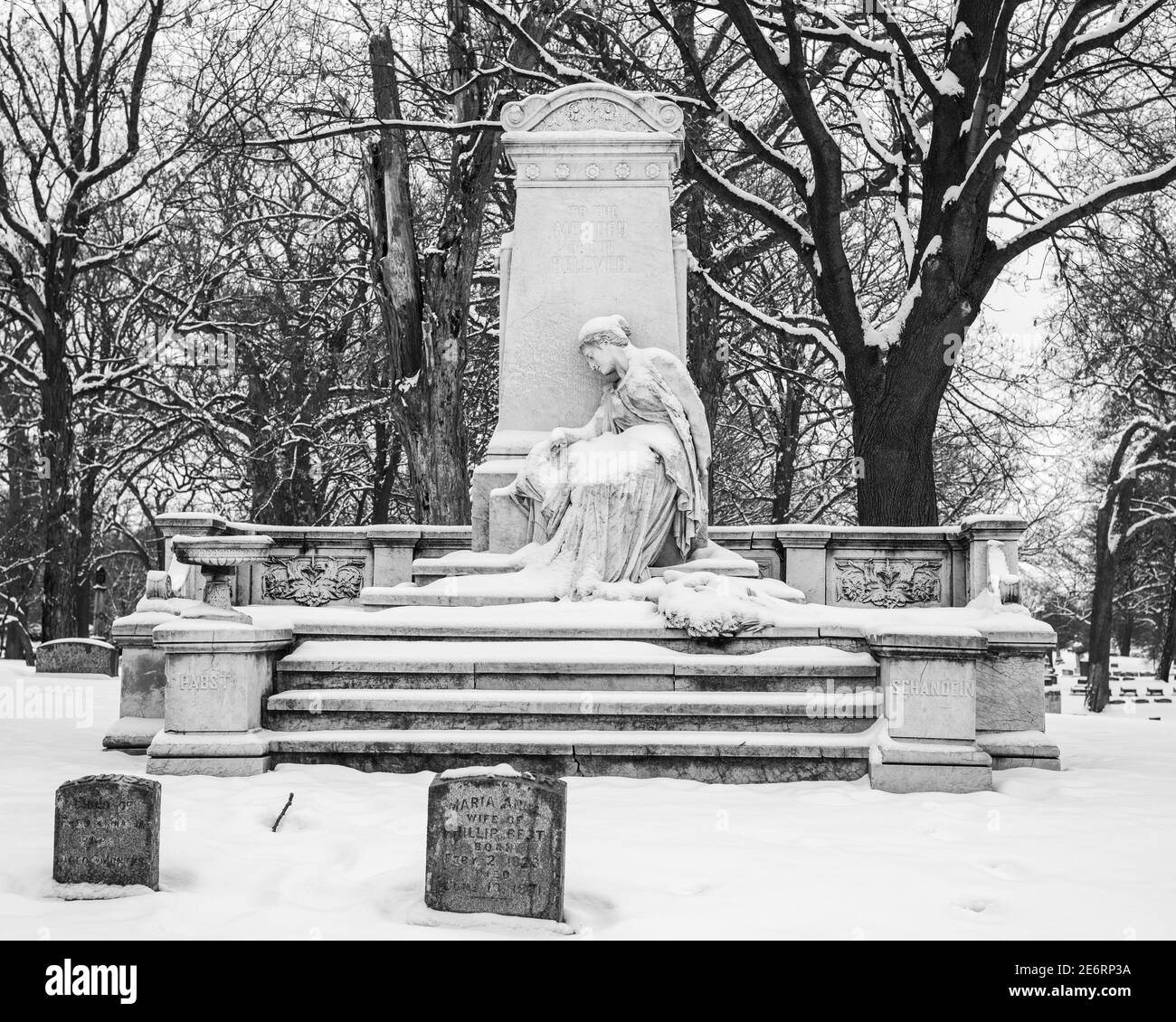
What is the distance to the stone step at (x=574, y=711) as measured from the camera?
739 cm

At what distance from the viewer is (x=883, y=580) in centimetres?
1051

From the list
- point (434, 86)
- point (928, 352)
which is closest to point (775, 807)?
point (928, 352)

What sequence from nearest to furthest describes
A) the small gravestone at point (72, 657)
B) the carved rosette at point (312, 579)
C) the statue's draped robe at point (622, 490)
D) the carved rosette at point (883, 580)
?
the statue's draped robe at point (622, 490), the carved rosette at point (883, 580), the carved rosette at point (312, 579), the small gravestone at point (72, 657)

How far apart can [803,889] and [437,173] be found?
1636 cm

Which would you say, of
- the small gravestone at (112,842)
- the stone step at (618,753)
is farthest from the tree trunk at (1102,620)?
the small gravestone at (112,842)

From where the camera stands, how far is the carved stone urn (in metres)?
7.62

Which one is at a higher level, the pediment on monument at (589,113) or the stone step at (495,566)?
the pediment on monument at (589,113)

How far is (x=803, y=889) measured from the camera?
4.93 meters

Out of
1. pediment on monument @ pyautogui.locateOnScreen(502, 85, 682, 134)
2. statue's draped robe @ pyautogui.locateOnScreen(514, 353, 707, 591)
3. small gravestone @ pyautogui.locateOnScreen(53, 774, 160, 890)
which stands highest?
pediment on monument @ pyautogui.locateOnScreen(502, 85, 682, 134)

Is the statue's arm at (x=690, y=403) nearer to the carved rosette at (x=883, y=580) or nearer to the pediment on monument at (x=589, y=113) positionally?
the carved rosette at (x=883, y=580)

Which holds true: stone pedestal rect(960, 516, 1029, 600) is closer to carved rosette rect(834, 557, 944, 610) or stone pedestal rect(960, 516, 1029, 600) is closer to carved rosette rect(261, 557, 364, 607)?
carved rosette rect(834, 557, 944, 610)

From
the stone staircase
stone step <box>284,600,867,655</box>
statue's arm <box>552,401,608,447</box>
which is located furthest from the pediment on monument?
the stone staircase

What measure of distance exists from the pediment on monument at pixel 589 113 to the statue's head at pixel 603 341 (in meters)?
1.91

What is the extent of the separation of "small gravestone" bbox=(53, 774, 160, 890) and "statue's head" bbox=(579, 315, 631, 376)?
6.06 meters
